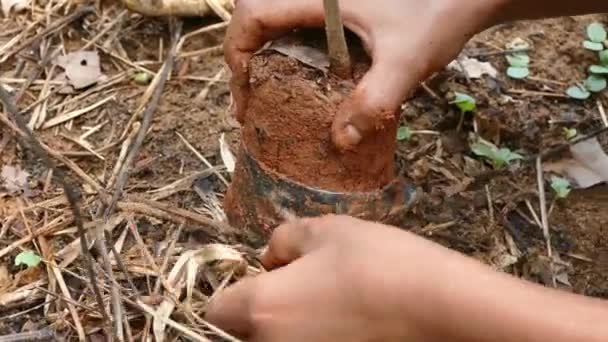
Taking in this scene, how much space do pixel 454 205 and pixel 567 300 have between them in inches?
28.7

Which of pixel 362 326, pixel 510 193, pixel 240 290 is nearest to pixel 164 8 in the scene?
pixel 510 193

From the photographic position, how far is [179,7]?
2369mm

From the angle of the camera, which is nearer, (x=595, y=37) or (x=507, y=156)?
(x=507, y=156)

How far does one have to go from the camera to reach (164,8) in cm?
236

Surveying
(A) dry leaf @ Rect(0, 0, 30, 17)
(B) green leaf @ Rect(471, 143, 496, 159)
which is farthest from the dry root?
(B) green leaf @ Rect(471, 143, 496, 159)

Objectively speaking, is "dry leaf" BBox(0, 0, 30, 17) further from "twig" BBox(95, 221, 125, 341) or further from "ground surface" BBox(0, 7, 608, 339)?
"twig" BBox(95, 221, 125, 341)

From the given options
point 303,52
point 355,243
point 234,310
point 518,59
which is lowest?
point 518,59

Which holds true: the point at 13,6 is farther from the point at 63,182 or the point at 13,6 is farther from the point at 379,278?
the point at 379,278

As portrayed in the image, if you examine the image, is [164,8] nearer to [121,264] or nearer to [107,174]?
[107,174]

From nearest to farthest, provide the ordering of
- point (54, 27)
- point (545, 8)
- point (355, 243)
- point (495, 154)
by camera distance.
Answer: point (355, 243), point (545, 8), point (495, 154), point (54, 27)

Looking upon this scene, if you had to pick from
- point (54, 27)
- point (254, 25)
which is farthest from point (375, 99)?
point (54, 27)

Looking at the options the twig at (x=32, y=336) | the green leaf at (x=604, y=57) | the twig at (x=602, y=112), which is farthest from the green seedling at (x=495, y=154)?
the twig at (x=32, y=336)

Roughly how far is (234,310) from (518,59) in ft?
3.78

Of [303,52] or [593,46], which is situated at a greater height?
[303,52]
